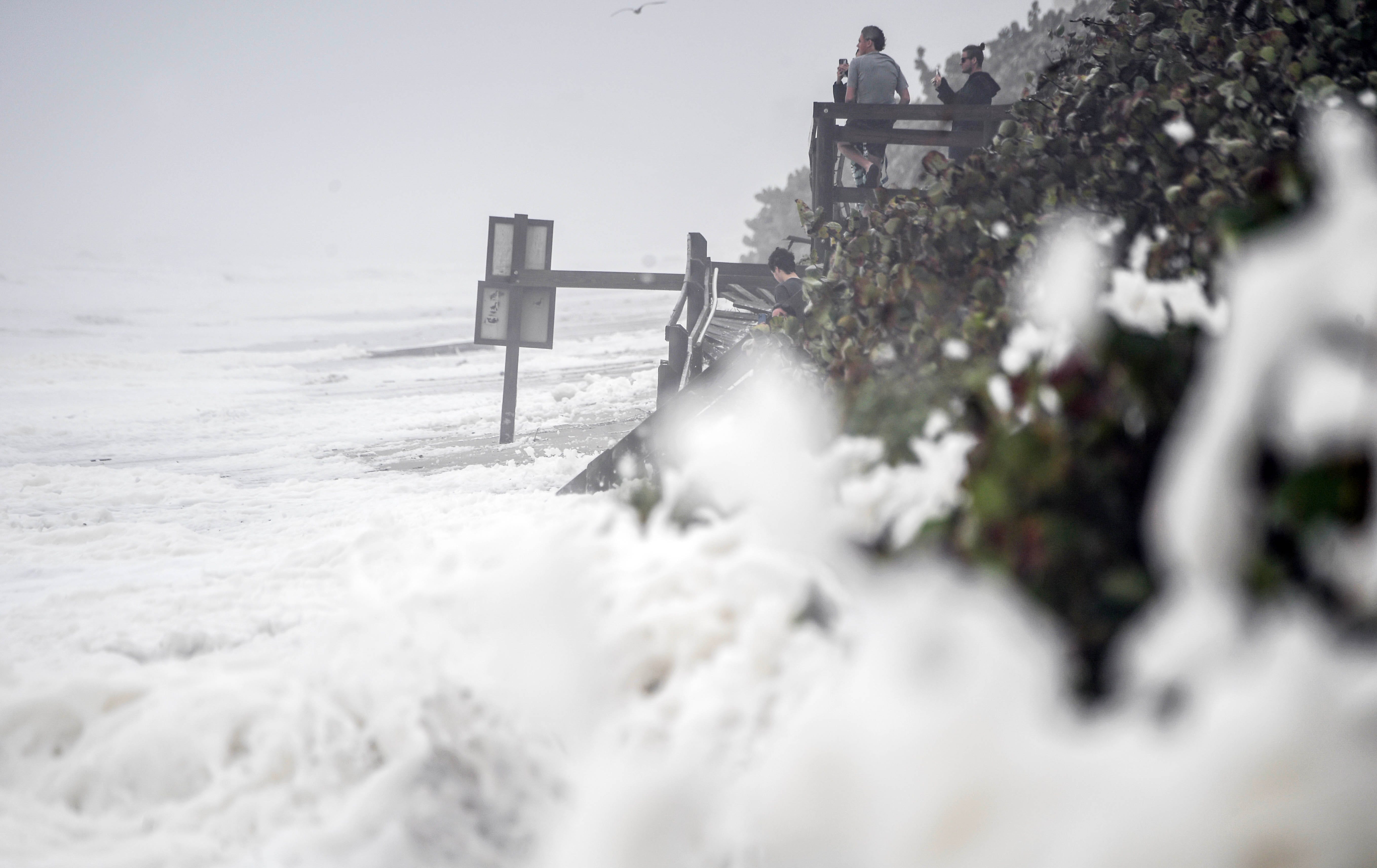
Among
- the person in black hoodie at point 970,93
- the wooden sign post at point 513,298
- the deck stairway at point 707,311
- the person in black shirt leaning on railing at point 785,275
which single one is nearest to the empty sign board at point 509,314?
the wooden sign post at point 513,298

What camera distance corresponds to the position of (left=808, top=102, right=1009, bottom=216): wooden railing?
4.96 m

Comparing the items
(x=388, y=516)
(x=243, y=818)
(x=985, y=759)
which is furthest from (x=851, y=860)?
(x=388, y=516)

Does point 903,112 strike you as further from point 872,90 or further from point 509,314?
point 509,314

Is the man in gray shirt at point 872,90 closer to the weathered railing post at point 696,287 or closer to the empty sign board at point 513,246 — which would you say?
the weathered railing post at point 696,287

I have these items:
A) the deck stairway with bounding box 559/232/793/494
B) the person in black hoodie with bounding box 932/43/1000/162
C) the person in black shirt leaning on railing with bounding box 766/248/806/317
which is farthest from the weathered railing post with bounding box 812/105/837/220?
the deck stairway with bounding box 559/232/793/494

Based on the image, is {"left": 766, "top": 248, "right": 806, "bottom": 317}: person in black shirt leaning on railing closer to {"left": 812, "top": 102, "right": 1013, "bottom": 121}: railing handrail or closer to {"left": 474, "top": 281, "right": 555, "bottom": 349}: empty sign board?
{"left": 812, "top": 102, "right": 1013, "bottom": 121}: railing handrail

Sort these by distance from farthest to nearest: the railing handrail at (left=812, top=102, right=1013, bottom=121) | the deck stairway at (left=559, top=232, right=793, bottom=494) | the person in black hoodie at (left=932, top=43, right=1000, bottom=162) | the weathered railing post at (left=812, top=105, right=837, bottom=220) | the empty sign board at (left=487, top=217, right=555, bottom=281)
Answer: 1. the empty sign board at (left=487, top=217, right=555, bottom=281)
2. the deck stairway at (left=559, top=232, right=793, bottom=494)
3. the weathered railing post at (left=812, top=105, right=837, bottom=220)
4. the person in black hoodie at (left=932, top=43, right=1000, bottom=162)
5. the railing handrail at (left=812, top=102, right=1013, bottom=121)

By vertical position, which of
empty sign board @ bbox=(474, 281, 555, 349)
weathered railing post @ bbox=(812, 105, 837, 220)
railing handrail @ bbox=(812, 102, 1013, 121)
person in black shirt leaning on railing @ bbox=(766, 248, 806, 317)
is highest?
railing handrail @ bbox=(812, 102, 1013, 121)

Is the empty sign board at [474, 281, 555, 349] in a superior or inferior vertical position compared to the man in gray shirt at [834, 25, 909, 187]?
inferior

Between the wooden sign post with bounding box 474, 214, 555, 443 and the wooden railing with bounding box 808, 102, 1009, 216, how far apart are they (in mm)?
4004

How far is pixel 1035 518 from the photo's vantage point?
33.6 inches

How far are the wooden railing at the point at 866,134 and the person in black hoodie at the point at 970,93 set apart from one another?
6 centimetres

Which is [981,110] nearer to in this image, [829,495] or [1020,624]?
[829,495]

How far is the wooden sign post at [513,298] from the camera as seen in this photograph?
865 cm
